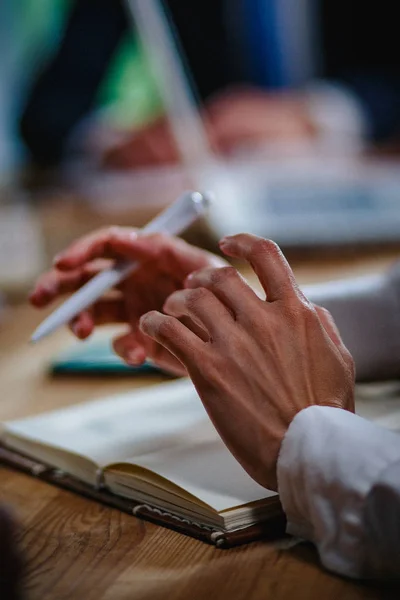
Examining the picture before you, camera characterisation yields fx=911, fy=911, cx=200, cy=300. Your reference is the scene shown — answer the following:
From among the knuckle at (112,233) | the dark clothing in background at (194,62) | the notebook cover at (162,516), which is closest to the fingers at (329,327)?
the notebook cover at (162,516)

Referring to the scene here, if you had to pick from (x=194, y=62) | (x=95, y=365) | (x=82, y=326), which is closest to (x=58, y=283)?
(x=82, y=326)

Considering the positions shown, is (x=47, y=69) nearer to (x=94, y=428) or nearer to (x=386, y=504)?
(x=94, y=428)

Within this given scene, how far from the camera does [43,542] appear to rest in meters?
0.56

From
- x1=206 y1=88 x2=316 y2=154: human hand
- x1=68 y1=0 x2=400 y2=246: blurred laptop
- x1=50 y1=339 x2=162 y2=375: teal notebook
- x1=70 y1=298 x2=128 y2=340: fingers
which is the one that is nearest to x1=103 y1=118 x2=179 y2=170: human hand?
x1=206 y1=88 x2=316 y2=154: human hand

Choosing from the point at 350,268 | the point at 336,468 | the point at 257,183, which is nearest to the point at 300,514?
the point at 336,468

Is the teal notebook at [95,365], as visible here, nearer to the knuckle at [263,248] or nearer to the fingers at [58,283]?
the fingers at [58,283]

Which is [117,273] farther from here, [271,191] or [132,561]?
[271,191]

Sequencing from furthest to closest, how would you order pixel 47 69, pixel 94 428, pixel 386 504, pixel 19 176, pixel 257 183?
pixel 47 69
pixel 19 176
pixel 257 183
pixel 94 428
pixel 386 504

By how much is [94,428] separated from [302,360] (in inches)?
9.4

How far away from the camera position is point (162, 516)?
57cm

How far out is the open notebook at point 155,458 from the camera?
0.55 metres

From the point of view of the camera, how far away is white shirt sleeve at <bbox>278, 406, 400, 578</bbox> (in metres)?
0.48

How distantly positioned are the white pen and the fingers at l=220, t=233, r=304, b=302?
0.50ft

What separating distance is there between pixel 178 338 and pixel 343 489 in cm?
14
